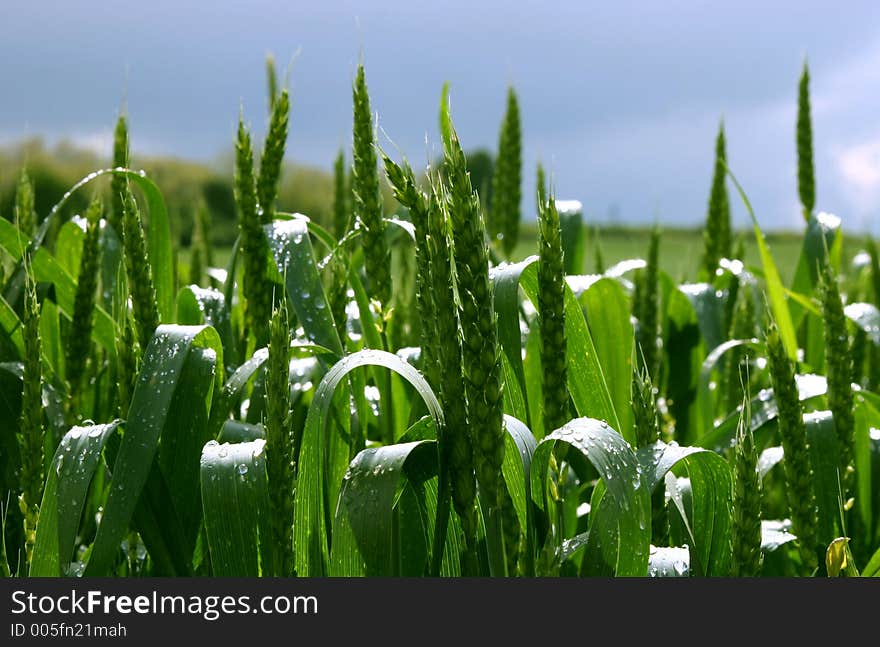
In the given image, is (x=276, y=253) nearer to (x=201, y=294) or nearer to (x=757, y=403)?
(x=201, y=294)

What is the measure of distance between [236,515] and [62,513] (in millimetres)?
251

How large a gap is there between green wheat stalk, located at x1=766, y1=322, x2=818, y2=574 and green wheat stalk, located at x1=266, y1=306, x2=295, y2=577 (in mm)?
633

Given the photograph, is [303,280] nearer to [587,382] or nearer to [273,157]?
[273,157]

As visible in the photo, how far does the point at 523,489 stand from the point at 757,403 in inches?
36.4

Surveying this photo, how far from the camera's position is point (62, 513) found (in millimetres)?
1230

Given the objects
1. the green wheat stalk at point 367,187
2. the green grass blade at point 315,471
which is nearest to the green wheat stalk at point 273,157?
the green wheat stalk at point 367,187

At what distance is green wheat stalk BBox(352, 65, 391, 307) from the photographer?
4.88 ft

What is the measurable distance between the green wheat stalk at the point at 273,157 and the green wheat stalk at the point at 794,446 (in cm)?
86

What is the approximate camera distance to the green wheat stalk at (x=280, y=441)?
1010 mm

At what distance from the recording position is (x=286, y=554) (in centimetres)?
108

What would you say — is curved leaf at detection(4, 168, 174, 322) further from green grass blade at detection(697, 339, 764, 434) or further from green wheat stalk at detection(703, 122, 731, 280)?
green wheat stalk at detection(703, 122, 731, 280)

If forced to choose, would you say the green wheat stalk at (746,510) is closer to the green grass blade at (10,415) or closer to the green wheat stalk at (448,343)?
the green wheat stalk at (448,343)

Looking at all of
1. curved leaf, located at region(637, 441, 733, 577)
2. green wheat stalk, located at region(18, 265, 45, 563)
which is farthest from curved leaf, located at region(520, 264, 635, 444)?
green wheat stalk, located at region(18, 265, 45, 563)

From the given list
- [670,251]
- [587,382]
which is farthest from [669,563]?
[670,251]
